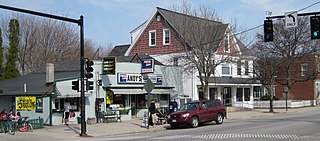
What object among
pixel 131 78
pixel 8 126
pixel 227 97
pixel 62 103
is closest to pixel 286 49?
pixel 227 97

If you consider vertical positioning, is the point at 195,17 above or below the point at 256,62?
above

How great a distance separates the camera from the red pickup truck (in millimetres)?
26562

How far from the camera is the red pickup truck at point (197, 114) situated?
26.6 meters

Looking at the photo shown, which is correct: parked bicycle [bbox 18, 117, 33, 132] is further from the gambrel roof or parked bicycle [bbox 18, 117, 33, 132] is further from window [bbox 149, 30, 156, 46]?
window [bbox 149, 30, 156, 46]

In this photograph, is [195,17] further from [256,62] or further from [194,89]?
[256,62]

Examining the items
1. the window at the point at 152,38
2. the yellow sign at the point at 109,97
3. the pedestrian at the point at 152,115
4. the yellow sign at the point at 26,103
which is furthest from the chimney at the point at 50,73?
the window at the point at 152,38

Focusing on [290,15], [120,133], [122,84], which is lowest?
[120,133]

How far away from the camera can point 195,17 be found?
126 feet

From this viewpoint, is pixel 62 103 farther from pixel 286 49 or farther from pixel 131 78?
pixel 286 49

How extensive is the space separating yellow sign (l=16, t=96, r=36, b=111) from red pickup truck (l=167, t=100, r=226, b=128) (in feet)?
29.9

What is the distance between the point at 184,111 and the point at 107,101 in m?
7.57

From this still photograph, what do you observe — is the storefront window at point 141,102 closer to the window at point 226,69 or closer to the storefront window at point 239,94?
the window at point 226,69

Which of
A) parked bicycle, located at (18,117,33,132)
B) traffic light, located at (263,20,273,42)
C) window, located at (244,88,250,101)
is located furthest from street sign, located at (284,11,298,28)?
window, located at (244,88,250,101)

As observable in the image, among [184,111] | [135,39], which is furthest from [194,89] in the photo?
[184,111]
